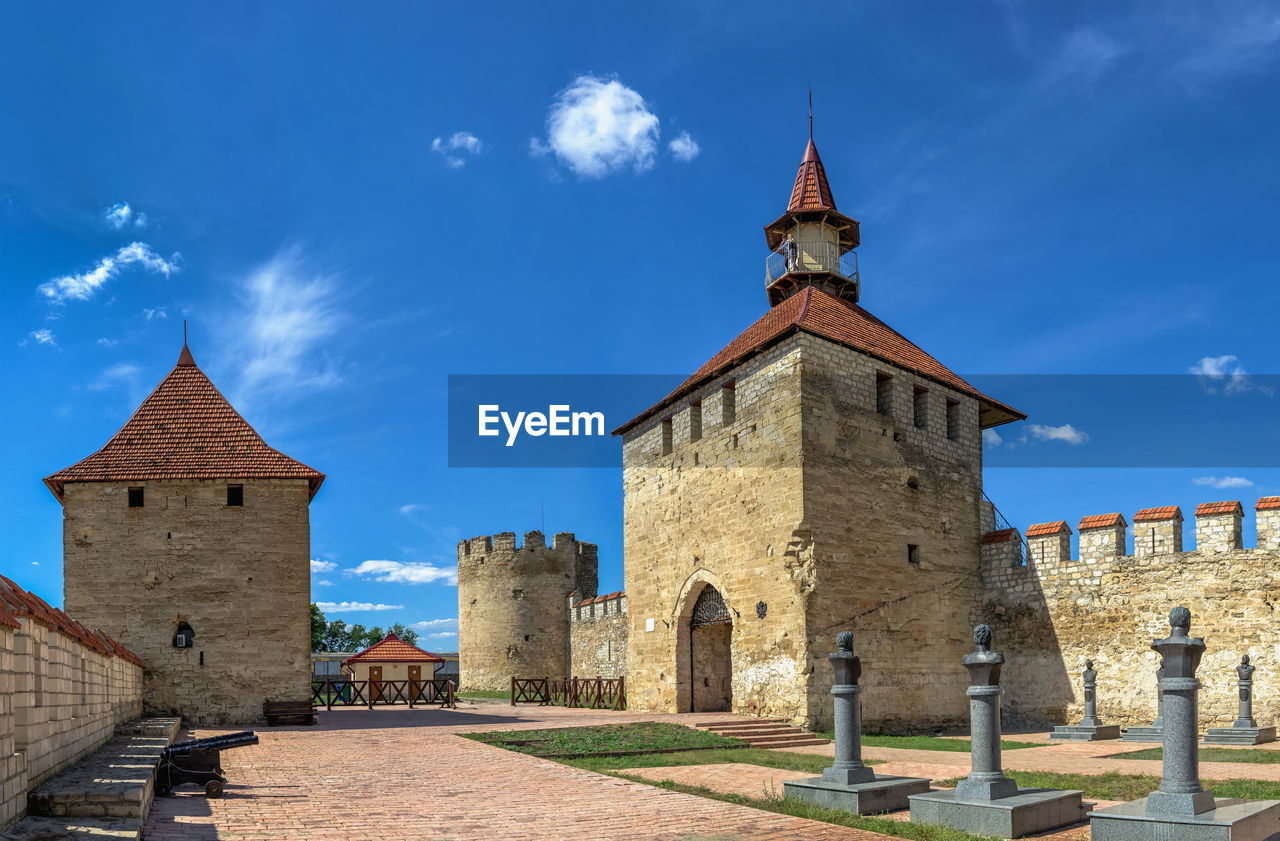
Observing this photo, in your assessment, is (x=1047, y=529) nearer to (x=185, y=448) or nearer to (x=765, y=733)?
(x=765, y=733)

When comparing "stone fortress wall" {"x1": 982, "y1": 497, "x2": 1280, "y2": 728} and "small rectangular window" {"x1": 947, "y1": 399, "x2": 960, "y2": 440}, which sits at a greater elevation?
"small rectangular window" {"x1": 947, "y1": 399, "x2": 960, "y2": 440}

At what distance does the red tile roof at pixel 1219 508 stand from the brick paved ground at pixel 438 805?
1217cm

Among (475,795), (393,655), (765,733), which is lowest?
(393,655)

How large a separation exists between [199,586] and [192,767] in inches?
413

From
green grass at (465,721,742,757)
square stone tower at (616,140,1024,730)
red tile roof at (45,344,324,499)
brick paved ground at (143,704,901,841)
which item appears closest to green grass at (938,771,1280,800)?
brick paved ground at (143,704,901,841)

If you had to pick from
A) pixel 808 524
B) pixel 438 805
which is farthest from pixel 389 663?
pixel 438 805

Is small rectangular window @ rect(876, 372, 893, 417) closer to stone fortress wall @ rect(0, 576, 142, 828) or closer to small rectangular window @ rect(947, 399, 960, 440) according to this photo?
small rectangular window @ rect(947, 399, 960, 440)

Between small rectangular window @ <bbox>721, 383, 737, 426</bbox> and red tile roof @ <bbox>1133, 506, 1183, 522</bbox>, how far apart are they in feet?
25.3

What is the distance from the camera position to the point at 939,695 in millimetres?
19047

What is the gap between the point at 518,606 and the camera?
36375mm

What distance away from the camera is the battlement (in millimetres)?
16625

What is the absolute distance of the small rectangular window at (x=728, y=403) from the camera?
65.6 ft

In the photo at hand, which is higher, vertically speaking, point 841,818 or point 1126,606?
point 1126,606

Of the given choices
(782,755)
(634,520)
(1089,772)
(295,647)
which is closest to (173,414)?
(295,647)
